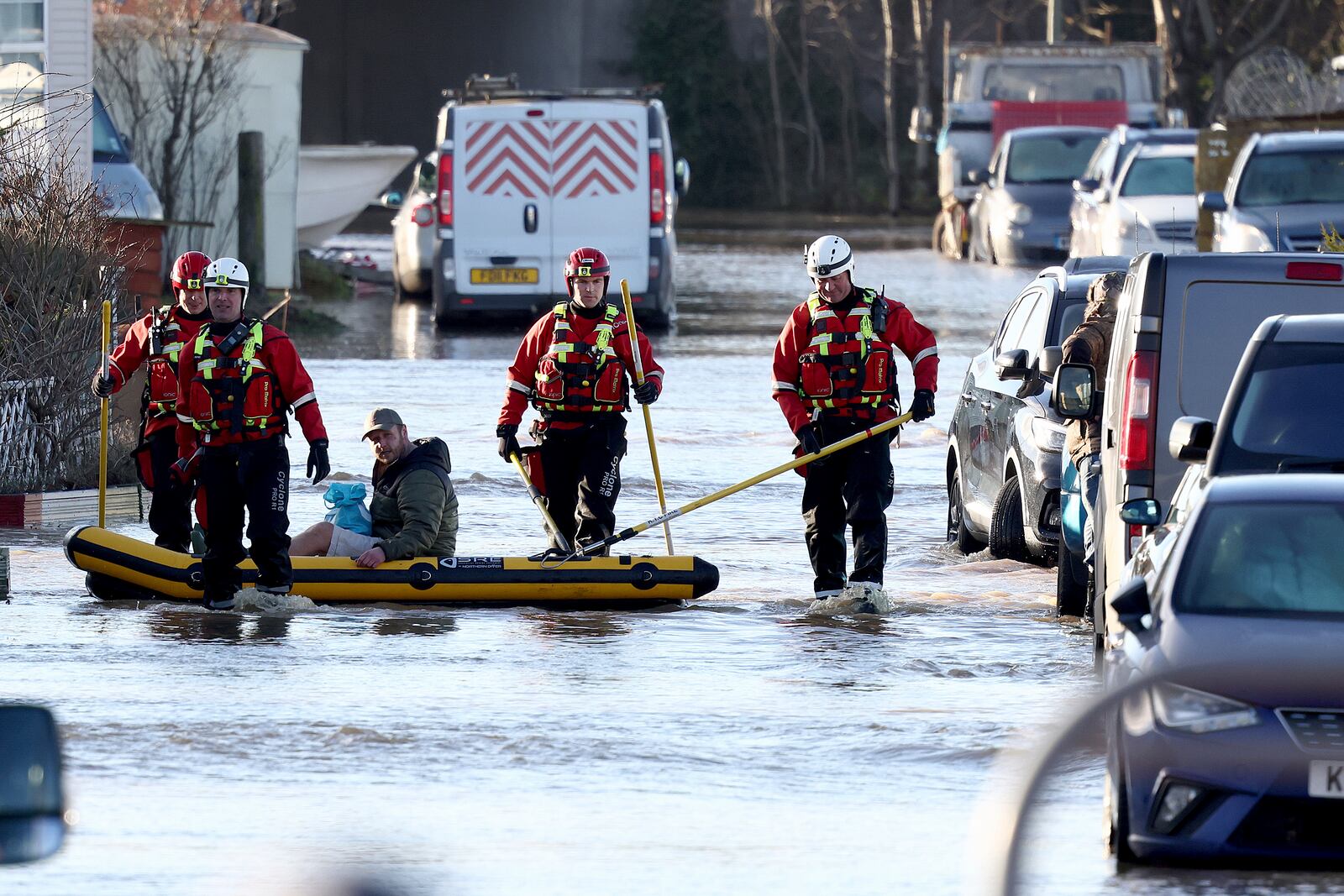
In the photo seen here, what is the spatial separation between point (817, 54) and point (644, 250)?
3302 cm

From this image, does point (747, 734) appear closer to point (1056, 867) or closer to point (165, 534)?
point (1056, 867)

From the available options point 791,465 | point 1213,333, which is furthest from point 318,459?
point 1213,333

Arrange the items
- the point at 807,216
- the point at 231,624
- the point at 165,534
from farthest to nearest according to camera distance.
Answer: the point at 807,216, the point at 165,534, the point at 231,624

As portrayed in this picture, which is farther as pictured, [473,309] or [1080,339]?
[473,309]

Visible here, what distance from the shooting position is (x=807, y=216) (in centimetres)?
5250

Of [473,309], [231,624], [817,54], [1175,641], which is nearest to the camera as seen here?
[1175,641]

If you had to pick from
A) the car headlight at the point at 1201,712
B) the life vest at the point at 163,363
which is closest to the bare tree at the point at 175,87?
the life vest at the point at 163,363

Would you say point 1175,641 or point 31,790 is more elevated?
point 31,790

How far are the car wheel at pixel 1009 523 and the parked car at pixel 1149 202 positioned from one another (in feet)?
44.0

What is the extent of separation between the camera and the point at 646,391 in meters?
11.3

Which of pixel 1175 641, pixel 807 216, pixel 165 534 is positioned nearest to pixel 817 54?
pixel 807 216

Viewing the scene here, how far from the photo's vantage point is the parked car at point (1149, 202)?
2564 cm

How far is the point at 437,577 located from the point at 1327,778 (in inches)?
211

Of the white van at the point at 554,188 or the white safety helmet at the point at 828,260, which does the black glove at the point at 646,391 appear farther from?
the white van at the point at 554,188
